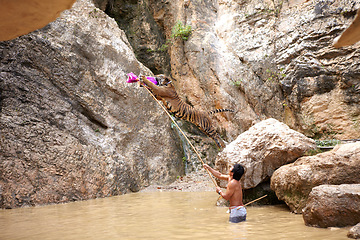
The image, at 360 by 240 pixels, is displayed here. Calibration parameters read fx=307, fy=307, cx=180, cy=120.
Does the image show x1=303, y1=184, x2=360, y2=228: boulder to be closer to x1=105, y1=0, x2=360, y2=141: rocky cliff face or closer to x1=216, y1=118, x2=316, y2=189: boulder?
x1=216, y1=118, x2=316, y2=189: boulder

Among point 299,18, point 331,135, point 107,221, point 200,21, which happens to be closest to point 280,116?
point 331,135

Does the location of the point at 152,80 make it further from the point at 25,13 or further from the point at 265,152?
the point at 25,13

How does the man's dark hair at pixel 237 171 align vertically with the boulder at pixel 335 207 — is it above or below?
above

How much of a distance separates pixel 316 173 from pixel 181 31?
8352mm

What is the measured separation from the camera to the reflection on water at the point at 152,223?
334 cm

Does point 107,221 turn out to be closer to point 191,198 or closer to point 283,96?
point 191,198

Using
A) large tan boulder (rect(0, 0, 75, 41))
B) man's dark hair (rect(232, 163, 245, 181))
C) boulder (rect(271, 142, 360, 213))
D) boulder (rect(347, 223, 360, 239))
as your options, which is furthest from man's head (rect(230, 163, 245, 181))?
large tan boulder (rect(0, 0, 75, 41))

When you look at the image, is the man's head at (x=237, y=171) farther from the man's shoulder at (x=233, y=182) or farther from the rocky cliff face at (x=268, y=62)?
the rocky cliff face at (x=268, y=62)

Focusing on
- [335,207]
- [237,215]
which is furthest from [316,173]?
[237,215]

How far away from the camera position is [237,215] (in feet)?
13.2

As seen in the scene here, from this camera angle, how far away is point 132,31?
11.9m

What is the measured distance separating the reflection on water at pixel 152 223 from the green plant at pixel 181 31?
723 cm

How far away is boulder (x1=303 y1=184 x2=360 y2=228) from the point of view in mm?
3305

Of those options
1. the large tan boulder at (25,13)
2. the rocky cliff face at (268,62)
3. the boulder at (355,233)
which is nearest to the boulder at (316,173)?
the boulder at (355,233)
